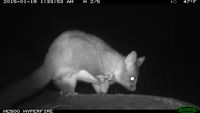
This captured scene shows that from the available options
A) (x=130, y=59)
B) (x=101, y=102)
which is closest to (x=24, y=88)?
(x=101, y=102)

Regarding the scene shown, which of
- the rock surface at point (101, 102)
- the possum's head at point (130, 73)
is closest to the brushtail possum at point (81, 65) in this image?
the possum's head at point (130, 73)

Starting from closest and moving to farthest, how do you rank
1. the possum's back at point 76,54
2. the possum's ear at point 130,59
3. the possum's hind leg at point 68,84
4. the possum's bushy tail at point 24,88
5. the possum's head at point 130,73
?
1. the possum's bushy tail at point 24,88
2. the possum's hind leg at point 68,84
3. the possum's back at point 76,54
4. the possum's ear at point 130,59
5. the possum's head at point 130,73

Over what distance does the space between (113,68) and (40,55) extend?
8.86 ft

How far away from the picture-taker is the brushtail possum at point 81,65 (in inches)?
377

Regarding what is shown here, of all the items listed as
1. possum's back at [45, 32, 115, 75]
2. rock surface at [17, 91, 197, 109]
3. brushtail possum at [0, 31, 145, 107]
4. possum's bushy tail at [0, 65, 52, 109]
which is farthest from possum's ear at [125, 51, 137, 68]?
possum's bushy tail at [0, 65, 52, 109]

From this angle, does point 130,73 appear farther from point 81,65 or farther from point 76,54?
point 76,54

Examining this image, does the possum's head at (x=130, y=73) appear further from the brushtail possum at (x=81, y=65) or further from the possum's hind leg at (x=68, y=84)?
the possum's hind leg at (x=68, y=84)

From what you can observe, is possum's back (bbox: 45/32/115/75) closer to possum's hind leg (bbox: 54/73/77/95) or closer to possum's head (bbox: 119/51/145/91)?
possum's hind leg (bbox: 54/73/77/95)

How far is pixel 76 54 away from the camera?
9.95 metres

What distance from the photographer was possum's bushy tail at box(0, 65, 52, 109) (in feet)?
26.1

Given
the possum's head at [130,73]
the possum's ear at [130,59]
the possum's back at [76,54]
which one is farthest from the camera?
the possum's head at [130,73]

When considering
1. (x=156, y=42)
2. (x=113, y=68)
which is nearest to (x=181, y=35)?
(x=156, y=42)

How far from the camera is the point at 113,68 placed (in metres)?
10.4

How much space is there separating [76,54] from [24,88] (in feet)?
5.57
